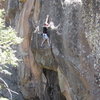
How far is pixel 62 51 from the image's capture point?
37.5ft

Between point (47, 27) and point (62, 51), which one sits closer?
point (62, 51)

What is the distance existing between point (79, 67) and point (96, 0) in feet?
8.71

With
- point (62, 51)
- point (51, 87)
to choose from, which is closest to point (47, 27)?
point (62, 51)

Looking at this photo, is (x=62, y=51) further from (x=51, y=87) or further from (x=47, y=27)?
(x=51, y=87)

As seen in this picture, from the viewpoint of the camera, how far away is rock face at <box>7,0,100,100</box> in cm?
957

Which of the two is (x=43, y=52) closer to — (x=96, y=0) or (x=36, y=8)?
(x=36, y=8)

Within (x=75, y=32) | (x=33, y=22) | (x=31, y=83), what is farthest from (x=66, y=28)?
(x=31, y=83)

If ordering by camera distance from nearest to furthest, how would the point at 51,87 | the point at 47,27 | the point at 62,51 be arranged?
the point at 62,51 < the point at 47,27 < the point at 51,87

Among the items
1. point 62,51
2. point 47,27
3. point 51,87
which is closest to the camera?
point 62,51

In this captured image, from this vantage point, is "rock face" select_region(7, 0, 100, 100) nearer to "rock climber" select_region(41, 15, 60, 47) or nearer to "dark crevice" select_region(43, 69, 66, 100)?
"dark crevice" select_region(43, 69, 66, 100)

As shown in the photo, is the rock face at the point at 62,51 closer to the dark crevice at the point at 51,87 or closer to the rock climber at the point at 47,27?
the dark crevice at the point at 51,87

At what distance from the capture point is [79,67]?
10.3 metres

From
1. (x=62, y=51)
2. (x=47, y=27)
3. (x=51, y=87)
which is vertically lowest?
(x=51, y=87)

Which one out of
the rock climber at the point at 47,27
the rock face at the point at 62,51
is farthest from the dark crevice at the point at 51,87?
the rock climber at the point at 47,27
